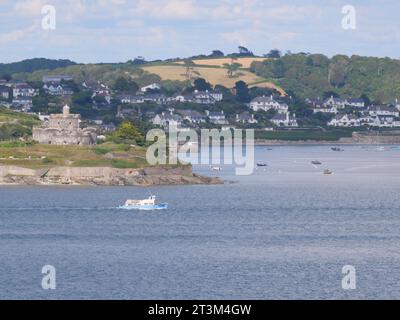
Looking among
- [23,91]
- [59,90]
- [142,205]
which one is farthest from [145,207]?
[59,90]

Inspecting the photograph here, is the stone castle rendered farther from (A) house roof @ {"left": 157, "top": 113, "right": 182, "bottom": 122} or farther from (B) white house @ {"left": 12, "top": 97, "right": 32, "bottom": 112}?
(A) house roof @ {"left": 157, "top": 113, "right": 182, "bottom": 122}

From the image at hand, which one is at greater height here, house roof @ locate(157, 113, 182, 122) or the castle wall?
the castle wall

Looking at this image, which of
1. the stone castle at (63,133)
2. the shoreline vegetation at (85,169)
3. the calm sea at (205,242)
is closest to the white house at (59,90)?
the stone castle at (63,133)

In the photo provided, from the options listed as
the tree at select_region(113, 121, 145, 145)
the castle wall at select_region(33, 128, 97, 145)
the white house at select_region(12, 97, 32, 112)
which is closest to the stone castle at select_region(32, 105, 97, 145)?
the castle wall at select_region(33, 128, 97, 145)

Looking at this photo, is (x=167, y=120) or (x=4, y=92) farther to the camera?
(x=4, y=92)

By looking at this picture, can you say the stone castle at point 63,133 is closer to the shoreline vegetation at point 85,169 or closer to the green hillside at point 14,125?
the green hillside at point 14,125

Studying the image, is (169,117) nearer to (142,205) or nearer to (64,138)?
(64,138)
